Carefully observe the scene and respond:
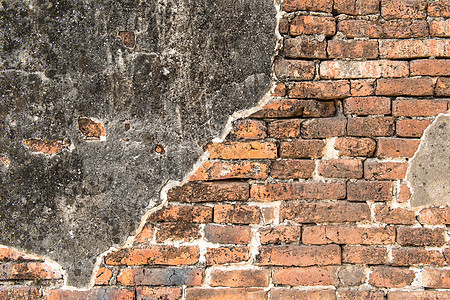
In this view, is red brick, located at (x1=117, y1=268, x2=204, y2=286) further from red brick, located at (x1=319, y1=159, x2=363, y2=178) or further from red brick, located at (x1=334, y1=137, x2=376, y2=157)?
red brick, located at (x1=334, y1=137, x2=376, y2=157)

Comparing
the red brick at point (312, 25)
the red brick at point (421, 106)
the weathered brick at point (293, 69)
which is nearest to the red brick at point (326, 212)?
the red brick at point (421, 106)

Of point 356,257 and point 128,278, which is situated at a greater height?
point 356,257

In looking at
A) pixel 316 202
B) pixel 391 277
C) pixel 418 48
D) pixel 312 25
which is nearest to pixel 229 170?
pixel 316 202

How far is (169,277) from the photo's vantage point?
58.1 inches

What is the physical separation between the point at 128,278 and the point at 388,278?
4.07 feet

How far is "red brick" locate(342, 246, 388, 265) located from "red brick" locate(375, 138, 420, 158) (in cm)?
45

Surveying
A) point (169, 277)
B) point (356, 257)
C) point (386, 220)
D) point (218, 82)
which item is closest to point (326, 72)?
point (218, 82)

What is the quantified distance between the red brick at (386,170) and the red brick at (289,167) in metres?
0.29

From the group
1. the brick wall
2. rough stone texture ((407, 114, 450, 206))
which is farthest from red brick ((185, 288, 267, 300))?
rough stone texture ((407, 114, 450, 206))

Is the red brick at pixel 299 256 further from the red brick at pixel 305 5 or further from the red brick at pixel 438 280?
the red brick at pixel 305 5

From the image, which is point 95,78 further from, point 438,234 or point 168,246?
point 438,234

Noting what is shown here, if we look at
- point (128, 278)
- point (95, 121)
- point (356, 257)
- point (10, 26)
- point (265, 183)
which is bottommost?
point (128, 278)

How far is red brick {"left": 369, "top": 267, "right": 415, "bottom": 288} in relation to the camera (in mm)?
1470

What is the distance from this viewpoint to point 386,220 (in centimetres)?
148
